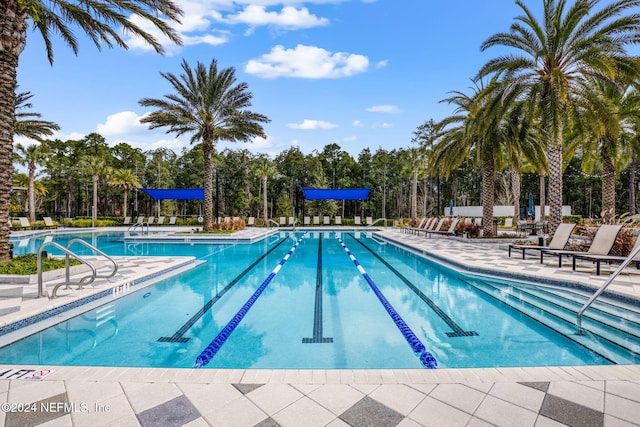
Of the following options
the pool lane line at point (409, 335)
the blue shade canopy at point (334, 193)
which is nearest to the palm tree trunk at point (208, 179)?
the blue shade canopy at point (334, 193)

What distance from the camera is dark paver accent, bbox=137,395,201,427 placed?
7.36 feet

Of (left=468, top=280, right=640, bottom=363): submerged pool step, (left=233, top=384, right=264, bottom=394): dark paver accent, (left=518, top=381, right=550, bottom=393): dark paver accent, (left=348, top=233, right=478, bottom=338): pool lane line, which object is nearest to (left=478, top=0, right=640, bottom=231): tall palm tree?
(left=468, top=280, right=640, bottom=363): submerged pool step

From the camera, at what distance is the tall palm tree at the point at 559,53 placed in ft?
32.3

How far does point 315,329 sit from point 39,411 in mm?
3126

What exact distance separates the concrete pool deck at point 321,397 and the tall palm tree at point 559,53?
31.1 ft

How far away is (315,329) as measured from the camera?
4.91 m

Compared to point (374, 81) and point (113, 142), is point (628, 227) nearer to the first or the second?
point (374, 81)

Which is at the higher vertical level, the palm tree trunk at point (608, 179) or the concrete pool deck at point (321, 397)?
the palm tree trunk at point (608, 179)

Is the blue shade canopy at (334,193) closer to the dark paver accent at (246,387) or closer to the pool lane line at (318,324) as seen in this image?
the pool lane line at (318,324)

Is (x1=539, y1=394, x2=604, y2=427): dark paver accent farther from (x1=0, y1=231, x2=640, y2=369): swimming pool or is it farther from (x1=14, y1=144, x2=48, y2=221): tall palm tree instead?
(x1=14, y1=144, x2=48, y2=221): tall palm tree

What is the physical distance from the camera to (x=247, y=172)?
42.6 m

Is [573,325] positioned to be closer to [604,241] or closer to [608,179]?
[604,241]

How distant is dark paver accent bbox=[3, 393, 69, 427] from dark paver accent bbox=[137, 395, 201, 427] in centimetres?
50

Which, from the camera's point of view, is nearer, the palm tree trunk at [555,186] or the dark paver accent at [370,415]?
the dark paver accent at [370,415]
